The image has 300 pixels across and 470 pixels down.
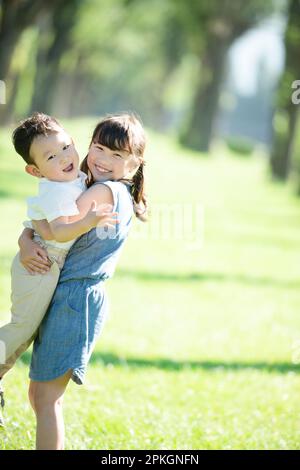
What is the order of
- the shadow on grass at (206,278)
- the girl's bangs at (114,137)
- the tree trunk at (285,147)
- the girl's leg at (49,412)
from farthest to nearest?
the tree trunk at (285,147)
the shadow on grass at (206,278)
the girl's bangs at (114,137)
the girl's leg at (49,412)


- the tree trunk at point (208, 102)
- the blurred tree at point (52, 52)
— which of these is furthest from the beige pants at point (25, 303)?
the tree trunk at point (208, 102)

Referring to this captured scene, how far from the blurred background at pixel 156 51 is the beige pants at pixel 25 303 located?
71.0 ft

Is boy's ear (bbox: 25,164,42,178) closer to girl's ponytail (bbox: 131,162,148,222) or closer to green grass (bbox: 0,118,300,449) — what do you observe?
girl's ponytail (bbox: 131,162,148,222)

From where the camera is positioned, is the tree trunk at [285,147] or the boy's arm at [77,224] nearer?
the boy's arm at [77,224]

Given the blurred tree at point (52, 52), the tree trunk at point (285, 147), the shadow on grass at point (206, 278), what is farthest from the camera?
the blurred tree at point (52, 52)

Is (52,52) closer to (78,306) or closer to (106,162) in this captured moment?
(106,162)

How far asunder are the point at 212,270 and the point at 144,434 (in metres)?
8.86

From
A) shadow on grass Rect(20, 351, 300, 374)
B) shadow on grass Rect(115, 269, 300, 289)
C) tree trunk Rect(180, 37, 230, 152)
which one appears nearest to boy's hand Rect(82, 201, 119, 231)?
shadow on grass Rect(20, 351, 300, 374)

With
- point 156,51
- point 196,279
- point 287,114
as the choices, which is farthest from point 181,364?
point 156,51

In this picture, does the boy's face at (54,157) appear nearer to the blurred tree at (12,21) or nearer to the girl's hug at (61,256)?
the girl's hug at (61,256)

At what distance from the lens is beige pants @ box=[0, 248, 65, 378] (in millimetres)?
3678

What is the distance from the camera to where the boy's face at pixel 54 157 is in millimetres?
3666

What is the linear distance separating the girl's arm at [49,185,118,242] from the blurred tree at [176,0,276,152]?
3965 centimetres

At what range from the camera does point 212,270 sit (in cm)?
1383
